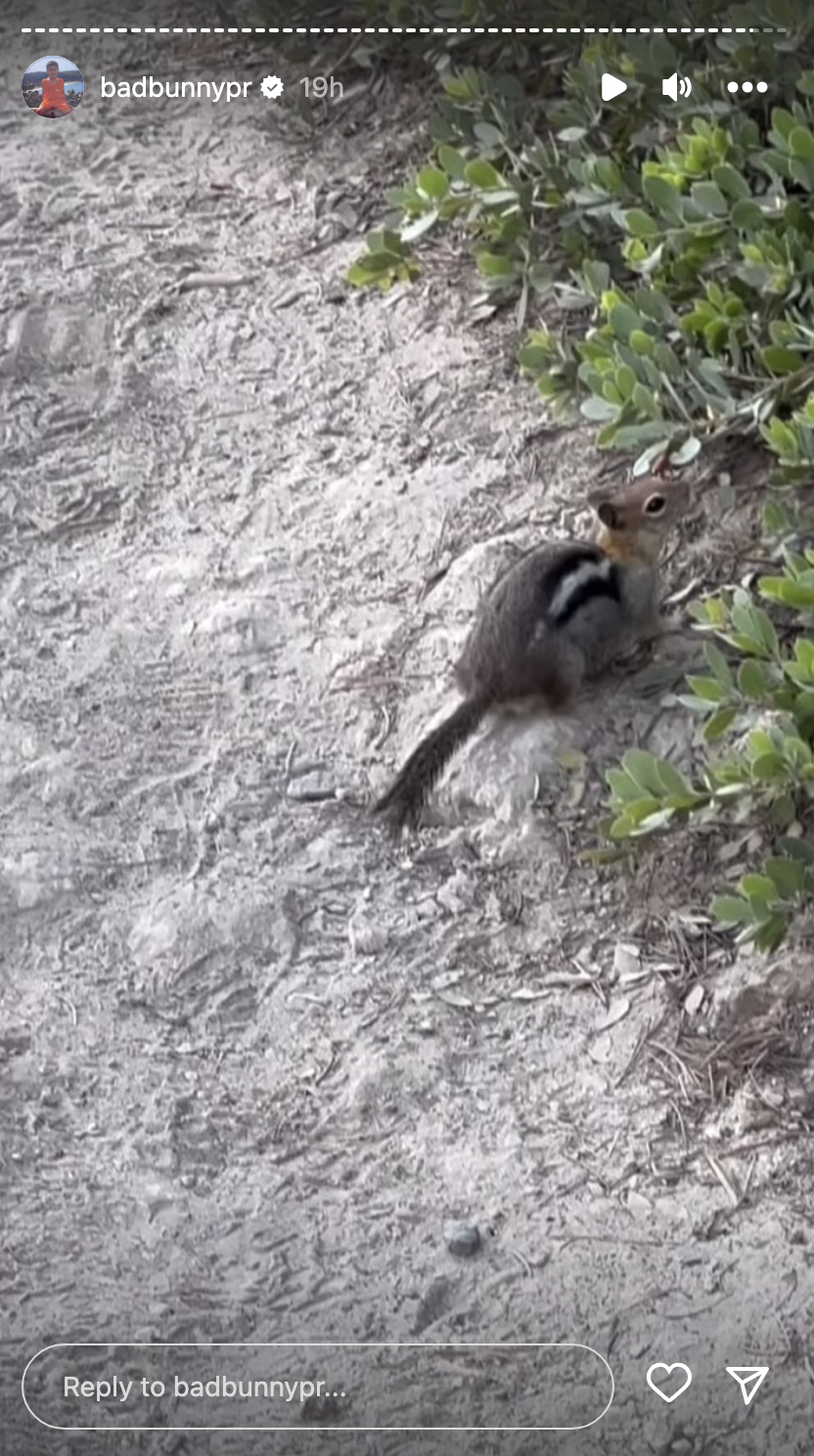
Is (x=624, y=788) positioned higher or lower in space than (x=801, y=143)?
lower

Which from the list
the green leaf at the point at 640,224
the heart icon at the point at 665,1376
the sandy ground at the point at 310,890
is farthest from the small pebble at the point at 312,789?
the heart icon at the point at 665,1376

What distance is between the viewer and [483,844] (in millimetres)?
2818

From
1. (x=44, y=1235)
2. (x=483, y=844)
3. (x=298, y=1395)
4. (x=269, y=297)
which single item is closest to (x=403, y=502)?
(x=269, y=297)

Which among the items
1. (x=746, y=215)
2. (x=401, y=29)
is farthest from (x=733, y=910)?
(x=401, y=29)

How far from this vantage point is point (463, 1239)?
2.18 meters

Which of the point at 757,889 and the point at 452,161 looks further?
the point at 452,161

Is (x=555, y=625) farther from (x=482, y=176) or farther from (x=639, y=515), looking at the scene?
(x=482, y=176)

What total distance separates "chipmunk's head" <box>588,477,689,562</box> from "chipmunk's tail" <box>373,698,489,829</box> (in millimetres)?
371

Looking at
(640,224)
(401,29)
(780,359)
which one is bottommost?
(780,359)

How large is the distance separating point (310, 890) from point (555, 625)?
23.3 inches

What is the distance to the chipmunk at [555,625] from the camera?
2.93 m

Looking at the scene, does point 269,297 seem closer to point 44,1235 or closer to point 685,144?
point 685,144

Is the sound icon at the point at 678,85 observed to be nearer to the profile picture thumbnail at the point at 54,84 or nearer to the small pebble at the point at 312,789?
the profile picture thumbnail at the point at 54,84

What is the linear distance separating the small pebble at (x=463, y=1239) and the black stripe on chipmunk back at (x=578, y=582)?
1085 millimetres
